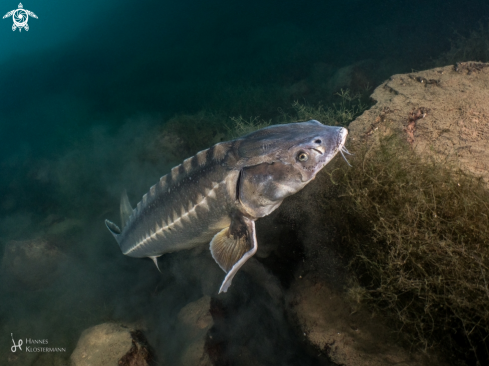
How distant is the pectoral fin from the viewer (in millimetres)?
2277

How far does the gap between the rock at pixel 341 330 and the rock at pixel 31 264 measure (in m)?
5.55

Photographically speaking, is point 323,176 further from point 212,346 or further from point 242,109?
point 242,109

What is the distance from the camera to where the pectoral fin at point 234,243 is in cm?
228

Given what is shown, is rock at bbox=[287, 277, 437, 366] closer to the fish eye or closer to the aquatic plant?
the aquatic plant

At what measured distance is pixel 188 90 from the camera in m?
12.3

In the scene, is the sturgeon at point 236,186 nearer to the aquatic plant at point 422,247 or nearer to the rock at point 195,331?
the aquatic plant at point 422,247

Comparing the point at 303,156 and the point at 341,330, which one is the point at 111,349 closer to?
the point at 341,330

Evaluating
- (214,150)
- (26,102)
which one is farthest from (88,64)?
(214,150)

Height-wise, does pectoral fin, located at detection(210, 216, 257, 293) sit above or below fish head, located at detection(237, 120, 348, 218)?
below

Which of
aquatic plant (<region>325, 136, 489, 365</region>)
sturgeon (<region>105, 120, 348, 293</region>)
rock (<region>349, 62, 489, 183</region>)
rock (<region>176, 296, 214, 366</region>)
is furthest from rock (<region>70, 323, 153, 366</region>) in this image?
rock (<region>349, 62, 489, 183</region>)

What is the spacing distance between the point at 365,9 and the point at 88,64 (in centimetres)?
2167

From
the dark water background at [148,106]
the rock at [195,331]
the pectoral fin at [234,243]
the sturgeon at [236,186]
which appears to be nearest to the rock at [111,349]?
the dark water background at [148,106]

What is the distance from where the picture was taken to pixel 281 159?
6.92ft
